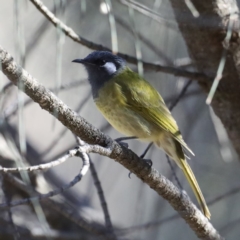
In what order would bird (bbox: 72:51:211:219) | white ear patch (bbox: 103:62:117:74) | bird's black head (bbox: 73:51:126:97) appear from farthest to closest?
1. white ear patch (bbox: 103:62:117:74)
2. bird's black head (bbox: 73:51:126:97)
3. bird (bbox: 72:51:211:219)

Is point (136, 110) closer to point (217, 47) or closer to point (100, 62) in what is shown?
point (100, 62)

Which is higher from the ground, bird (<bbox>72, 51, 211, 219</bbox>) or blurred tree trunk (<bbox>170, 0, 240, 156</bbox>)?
blurred tree trunk (<bbox>170, 0, 240, 156</bbox>)

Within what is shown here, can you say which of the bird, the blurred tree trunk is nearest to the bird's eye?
the bird

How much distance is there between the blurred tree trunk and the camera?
2092 mm

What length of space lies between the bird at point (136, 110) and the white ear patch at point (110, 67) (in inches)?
0.7

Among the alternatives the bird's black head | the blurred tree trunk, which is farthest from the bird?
the blurred tree trunk

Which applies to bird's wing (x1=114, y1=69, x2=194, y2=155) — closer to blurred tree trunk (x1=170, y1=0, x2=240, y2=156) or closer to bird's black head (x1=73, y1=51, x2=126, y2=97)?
bird's black head (x1=73, y1=51, x2=126, y2=97)

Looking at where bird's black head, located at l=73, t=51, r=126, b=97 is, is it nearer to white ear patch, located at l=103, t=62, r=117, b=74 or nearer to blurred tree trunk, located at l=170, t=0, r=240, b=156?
white ear patch, located at l=103, t=62, r=117, b=74

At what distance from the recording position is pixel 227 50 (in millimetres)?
2158

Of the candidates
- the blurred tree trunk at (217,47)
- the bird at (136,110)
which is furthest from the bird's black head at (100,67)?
the blurred tree trunk at (217,47)

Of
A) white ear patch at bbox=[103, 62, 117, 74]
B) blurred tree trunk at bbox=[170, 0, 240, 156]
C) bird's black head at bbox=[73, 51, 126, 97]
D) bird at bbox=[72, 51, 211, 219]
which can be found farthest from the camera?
white ear patch at bbox=[103, 62, 117, 74]

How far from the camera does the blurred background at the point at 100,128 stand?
7.52 ft

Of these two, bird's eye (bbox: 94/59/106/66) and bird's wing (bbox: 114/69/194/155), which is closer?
bird's wing (bbox: 114/69/194/155)

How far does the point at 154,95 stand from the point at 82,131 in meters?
0.95
